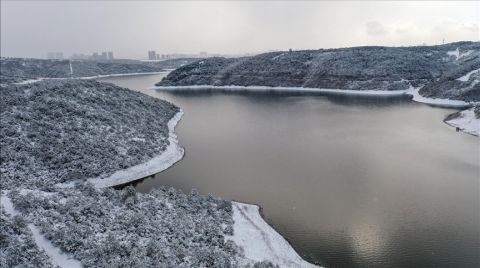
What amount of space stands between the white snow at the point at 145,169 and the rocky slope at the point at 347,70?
7770 centimetres

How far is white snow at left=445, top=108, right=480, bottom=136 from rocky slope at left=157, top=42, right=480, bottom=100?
91.8ft

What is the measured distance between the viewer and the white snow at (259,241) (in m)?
23.7

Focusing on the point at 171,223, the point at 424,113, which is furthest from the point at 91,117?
the point at 424,113

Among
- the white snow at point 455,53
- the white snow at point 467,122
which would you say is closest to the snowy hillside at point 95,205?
the white snow at point 467,122

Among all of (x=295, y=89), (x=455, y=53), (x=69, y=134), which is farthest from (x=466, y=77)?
(x=69, y=134)

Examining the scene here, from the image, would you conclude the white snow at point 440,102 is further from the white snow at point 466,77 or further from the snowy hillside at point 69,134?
the snowy hillside at point 69,134

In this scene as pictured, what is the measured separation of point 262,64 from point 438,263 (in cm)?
13038

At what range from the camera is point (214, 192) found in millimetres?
35094

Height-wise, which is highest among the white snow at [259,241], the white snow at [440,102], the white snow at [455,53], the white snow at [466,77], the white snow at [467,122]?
the white snow at [455,53]

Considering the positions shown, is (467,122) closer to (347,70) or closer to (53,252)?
(53,252)

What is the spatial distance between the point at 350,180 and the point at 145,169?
24.4 meters

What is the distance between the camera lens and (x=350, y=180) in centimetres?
3638

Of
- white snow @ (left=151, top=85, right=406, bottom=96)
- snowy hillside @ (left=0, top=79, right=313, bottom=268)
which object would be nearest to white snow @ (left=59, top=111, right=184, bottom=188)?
snowy hillside @ (left=0, top=79, right=313, bottom=268)

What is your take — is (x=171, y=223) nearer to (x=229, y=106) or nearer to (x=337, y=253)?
(x=337, y=253)
